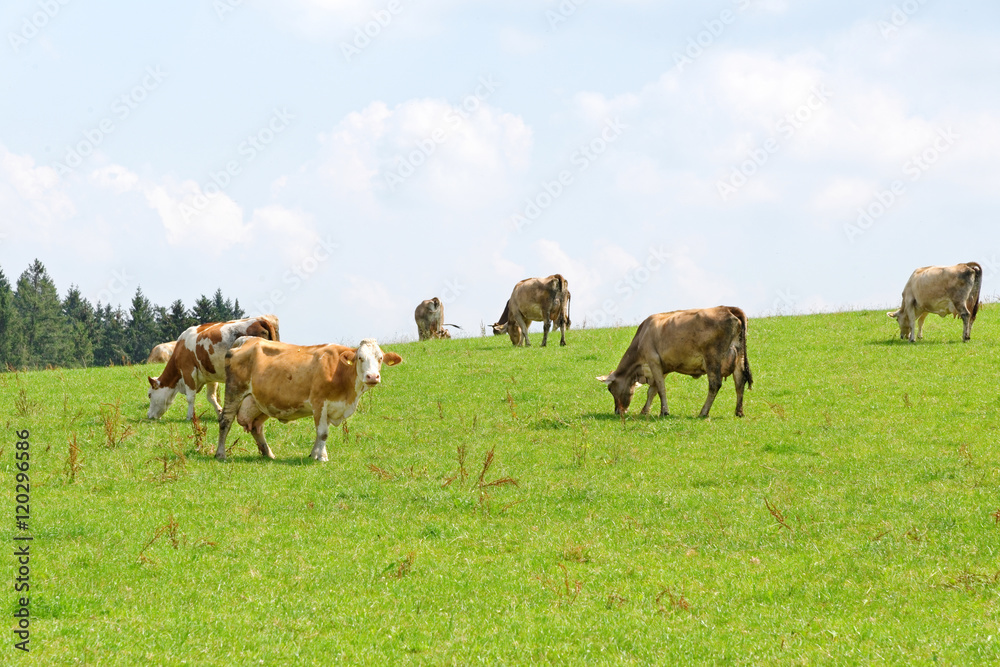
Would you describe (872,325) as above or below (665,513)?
above

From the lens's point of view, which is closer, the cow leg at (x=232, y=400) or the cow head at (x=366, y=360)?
the cow head at (x=366, y=360)

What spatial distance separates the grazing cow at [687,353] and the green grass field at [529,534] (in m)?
0.75

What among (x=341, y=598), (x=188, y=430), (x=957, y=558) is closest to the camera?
(x=341, y=598)

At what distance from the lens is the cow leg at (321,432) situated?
1519cm

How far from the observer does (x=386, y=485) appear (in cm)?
1355

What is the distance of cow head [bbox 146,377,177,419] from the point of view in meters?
19.5

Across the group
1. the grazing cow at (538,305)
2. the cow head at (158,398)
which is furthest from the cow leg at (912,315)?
the cow head at (158,398)

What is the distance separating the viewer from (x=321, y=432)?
15219 mm

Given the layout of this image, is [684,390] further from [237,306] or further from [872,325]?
[237,306]

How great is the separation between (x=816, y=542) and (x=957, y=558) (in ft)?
4.95

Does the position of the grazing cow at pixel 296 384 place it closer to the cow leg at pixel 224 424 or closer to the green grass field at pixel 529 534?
the cow leg at pixel 224 424

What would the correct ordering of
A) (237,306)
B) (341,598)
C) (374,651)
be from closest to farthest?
1. (374,651)
2. (341,598)
3. (237,306)

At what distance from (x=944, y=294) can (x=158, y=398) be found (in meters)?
22.2

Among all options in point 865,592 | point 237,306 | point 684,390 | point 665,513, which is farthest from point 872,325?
point 237,306
